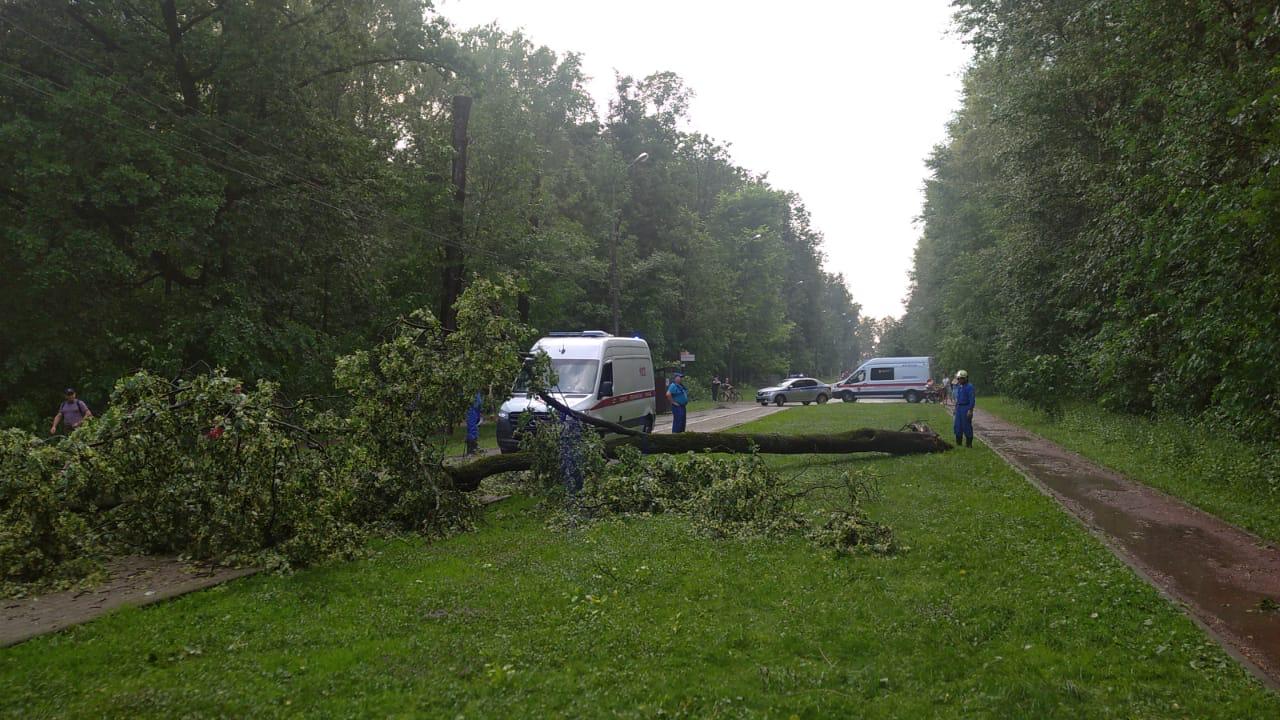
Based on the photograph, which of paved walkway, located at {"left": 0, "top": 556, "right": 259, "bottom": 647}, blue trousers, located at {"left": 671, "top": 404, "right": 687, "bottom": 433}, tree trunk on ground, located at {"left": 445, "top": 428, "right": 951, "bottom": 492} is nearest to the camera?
paved walkway, located at {"left": 0, "top": 556, "right": 259, "bottom": 647}

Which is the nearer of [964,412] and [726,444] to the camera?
[726,444]

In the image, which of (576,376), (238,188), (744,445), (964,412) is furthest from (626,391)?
(238,188)

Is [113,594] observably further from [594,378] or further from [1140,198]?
[1140,198]

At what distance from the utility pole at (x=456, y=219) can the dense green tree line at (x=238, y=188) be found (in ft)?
0.84

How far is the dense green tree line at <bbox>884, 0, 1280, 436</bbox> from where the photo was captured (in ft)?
24.2

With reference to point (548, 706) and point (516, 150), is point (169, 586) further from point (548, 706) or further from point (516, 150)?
point (516, 150)

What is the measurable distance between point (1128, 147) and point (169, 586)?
41.2 feet

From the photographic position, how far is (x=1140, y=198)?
1220cm

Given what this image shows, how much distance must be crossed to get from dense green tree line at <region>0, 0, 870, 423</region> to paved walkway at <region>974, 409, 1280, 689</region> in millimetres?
9160

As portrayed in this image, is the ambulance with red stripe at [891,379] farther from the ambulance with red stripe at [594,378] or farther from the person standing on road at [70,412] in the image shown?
the person standing on road at [70,412]

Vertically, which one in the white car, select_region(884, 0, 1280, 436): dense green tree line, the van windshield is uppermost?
select_region(884, 0, 1280, 436): dense green tree line

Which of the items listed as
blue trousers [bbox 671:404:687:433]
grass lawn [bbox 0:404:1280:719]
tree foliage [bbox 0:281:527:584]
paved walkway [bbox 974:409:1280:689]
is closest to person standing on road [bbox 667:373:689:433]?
blue trousers [bbox 671:404:687:433]

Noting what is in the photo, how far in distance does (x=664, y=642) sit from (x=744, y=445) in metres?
7.81

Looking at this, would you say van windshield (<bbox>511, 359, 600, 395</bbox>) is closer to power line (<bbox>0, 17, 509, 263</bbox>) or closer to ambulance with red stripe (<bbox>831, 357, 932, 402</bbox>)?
power line (<bbox>0, 17, 509, 263</bbox>)
